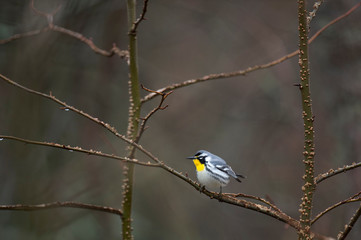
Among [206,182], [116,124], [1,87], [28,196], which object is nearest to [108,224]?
[116,124]

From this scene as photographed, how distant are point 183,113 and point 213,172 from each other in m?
5.47

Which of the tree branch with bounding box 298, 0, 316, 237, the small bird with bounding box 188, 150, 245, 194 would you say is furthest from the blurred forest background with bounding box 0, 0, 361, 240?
the tree branch with bounding box 298, 0, 316, 237

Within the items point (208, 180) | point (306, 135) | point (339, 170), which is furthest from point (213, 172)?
point (339, 170)

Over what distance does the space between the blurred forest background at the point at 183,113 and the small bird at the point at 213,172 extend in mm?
1349

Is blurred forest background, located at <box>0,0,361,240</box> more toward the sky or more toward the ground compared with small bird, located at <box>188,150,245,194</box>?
more toward the sky

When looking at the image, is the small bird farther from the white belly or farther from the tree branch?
the tree branch

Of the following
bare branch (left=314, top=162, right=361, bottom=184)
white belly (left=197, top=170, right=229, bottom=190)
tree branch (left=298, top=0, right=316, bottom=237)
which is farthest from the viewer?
white belly (left=197, top=170, right=229, bottom=190)

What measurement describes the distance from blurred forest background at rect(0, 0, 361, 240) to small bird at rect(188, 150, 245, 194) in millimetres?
1349

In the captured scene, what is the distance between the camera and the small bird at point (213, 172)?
3.47 meters

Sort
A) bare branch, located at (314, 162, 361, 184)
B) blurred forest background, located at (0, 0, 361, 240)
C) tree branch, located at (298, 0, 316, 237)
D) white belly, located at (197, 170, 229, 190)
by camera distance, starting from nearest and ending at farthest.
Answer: bare branch, located at (314, 162, 361, 184)
tree branch, located at (298, 0, 316, 237)
white belly, located at (197, 170, 229, 190)
blurred forest background, located at (0, 0, 361, 240)

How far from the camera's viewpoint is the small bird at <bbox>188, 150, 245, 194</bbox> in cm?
347

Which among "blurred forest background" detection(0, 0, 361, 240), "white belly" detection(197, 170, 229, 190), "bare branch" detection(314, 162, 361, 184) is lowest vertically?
"bare branch" detection(314, 162, 361, 184)

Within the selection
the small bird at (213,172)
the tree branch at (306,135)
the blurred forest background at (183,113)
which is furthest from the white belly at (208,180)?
the tree branch at (306,135)

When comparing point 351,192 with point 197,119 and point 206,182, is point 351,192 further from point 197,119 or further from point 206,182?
point 197,119
